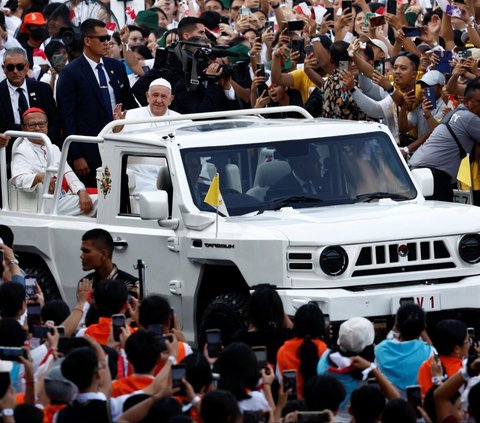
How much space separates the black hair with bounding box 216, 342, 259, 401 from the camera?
8656 mm

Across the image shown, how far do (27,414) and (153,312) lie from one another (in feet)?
7.53

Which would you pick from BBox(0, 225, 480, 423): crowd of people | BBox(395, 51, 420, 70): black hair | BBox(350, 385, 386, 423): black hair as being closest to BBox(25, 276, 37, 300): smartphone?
BBox(0, 225, 480, 423): crowd of people

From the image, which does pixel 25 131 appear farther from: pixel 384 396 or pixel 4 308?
pixel 384 396

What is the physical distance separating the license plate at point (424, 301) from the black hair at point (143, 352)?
3116mm

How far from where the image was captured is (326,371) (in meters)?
9.48

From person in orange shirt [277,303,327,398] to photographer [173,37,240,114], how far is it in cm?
678

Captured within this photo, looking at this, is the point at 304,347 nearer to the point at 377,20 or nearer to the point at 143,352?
the point at 143,352

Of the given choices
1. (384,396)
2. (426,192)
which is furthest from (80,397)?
(426,192)

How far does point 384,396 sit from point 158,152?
498cm

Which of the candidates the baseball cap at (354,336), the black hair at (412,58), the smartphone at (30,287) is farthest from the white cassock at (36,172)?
the baseball cap at (354,336)

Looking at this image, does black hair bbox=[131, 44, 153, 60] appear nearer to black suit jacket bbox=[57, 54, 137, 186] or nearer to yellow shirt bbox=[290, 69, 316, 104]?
yellow shirt bbox=[290, 69, 316, 104]

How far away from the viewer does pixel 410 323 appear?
9984 millimetres

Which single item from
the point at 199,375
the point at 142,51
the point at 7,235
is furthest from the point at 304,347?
the point at 142,51

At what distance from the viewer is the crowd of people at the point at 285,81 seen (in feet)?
51.0
